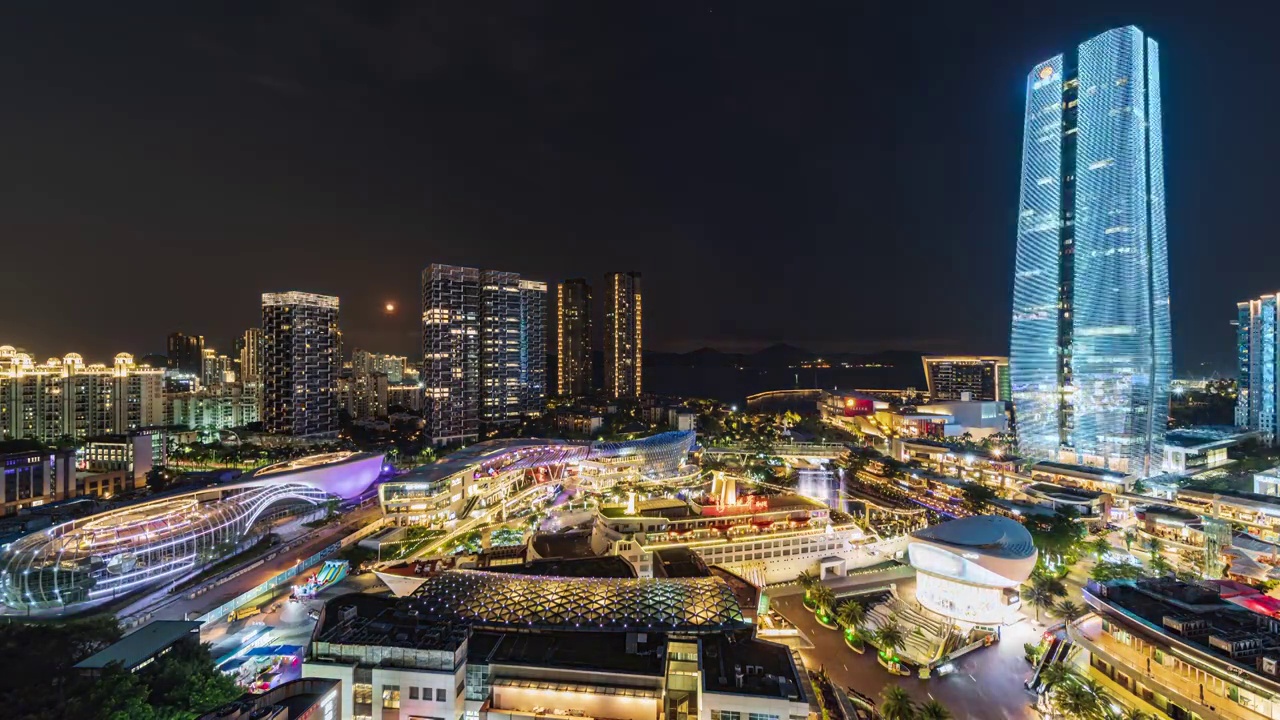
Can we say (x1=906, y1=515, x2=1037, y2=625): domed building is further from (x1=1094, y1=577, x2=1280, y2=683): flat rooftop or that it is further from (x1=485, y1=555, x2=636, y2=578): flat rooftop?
(x1=485, y1=555, x2=636, y2=578): flat rooftop

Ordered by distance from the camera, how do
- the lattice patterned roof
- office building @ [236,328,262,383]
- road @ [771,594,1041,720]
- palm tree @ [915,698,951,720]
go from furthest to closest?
1. office building @ [236,328,262,383]
2. road @ [771,594,1041,720]
3. the lattice patterned roof
4. palm tree @ [915,698,951,720]

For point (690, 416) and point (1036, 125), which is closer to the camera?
point (1036, 125)

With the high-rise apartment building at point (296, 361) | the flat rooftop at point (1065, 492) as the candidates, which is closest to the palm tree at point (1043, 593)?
the flat rooftop at point (1065, 492)

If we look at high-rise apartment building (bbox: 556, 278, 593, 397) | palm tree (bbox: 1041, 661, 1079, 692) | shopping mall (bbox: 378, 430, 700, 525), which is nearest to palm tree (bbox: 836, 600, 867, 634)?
palm tree (bbox: 1041, 661, 1079, 692)

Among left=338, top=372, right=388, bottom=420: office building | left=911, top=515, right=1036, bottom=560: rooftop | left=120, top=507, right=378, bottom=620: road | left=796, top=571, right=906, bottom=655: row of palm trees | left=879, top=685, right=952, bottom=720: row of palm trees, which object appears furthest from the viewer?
left=338, top=372, right=388, bottom=420: office building

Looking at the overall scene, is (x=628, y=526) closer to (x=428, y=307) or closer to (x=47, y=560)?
(x=47, y=560)

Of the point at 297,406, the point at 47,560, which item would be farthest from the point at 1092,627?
the point at 297,406

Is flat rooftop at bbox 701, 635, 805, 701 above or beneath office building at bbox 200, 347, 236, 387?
beneath

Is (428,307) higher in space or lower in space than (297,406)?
higher

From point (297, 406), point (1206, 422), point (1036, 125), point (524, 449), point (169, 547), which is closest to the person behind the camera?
point (169, 547)
